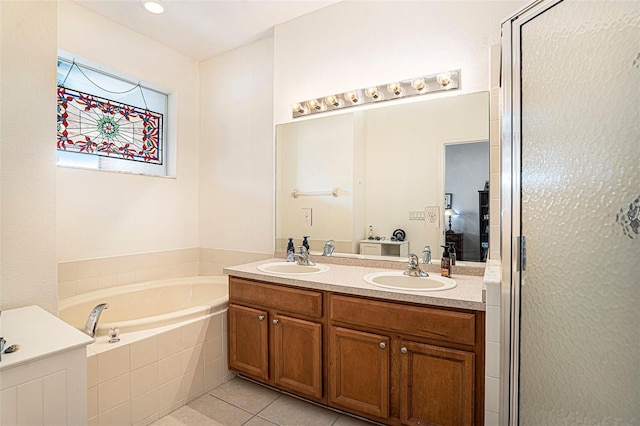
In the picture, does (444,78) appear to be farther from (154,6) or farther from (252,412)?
(252,412)

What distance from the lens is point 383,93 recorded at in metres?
2.22

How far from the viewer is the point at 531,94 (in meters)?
1.02

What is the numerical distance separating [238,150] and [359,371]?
2.16 metres

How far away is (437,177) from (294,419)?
1.64 m

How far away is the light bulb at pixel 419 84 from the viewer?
2078 millimetres

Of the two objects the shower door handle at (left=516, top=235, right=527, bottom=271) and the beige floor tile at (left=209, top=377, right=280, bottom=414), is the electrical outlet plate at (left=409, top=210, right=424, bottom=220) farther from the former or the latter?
the beige floor tile at (left=209, top=377, right=280, bottom=414)

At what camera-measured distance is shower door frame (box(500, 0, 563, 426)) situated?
3.49 ft

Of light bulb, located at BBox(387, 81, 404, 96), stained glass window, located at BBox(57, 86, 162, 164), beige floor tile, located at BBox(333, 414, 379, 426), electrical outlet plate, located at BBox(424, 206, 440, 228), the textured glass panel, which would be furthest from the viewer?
stained glass window, located at BBox(57, 86, 162, 164)

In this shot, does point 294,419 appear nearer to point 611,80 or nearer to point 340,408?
point 340,408

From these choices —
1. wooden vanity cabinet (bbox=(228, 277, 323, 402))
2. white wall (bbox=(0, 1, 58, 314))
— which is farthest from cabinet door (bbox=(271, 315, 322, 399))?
white wall (bbox=(0, 1, 58, 314))

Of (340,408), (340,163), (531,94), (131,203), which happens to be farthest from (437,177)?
(131,203)

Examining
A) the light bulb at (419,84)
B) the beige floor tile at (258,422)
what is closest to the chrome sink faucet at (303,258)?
the beige floor tile at (258,422)

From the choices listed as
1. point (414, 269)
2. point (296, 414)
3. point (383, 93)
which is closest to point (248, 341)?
point (296, 414)

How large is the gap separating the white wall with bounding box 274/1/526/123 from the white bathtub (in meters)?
1.57
